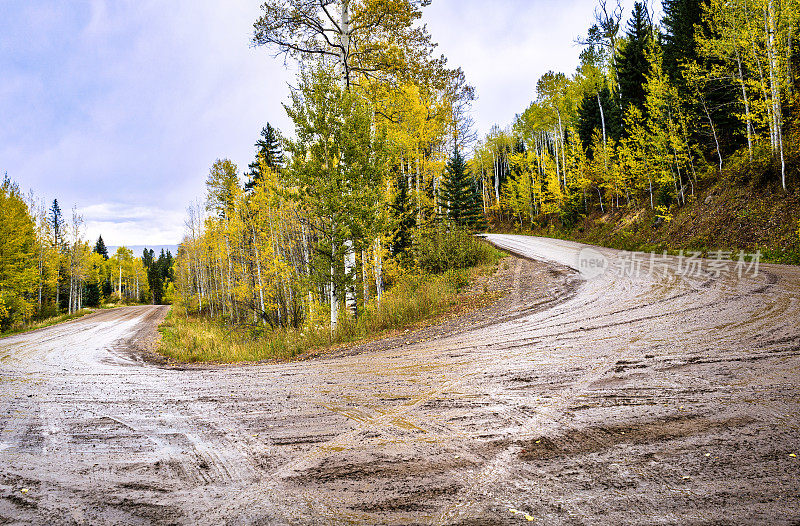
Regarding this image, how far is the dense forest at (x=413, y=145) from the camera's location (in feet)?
30.0

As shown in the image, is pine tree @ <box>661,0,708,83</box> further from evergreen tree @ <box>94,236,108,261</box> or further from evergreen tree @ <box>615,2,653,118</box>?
evergreen tree @ <box>94,236,108,261</box>

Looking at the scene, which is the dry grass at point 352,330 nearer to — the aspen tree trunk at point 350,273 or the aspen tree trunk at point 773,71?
the aspen tree trunk at point 350,273

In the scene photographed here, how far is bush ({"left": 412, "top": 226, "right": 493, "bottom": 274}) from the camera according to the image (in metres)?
14.6

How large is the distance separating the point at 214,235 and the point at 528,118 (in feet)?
117

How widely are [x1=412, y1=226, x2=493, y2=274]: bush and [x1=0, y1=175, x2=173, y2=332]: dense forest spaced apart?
23.8 m

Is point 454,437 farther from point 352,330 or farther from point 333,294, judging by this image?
point 333,294

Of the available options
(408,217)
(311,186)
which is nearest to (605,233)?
(408,217)

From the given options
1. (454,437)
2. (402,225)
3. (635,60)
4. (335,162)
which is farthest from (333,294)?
(635,60)

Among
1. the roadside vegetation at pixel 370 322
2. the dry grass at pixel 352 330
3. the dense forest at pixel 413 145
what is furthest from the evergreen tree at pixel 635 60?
the dry grass at pixel 352 330

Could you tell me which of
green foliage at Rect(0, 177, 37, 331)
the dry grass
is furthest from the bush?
green foliage at Rect(0, 177, 37, 331)

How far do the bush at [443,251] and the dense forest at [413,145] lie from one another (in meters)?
0.08

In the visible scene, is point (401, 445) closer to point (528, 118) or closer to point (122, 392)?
point (122, 392)

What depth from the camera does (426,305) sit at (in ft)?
33.1

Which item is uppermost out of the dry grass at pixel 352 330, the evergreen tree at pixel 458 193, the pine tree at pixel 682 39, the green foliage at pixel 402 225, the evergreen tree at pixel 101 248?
the pine tree at pixel 682 39
